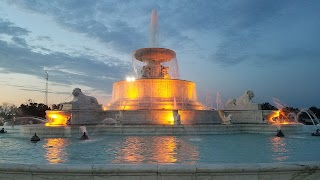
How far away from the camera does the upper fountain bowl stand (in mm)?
24281

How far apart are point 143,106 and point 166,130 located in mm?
6337

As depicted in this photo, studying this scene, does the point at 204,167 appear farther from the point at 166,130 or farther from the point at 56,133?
the point at 56,133

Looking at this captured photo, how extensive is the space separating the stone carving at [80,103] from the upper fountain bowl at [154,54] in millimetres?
6191

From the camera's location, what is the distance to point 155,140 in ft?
41.3

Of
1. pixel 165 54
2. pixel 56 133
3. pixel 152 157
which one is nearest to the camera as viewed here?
pixel 152 157

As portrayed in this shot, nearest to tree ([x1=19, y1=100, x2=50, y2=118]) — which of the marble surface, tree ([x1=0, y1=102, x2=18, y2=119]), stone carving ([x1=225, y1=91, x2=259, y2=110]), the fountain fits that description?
tree ([x1=0, y1=102, x2=18, y2=119])

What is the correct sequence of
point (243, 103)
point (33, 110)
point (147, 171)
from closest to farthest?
point (147, 171) < point (243, 103) < point (33, 110)

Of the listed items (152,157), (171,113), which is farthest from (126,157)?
(171,113)

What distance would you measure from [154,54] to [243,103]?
7769mm

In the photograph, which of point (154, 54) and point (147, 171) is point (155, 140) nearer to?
point (147, 171)

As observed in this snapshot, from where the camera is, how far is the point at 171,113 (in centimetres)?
1883

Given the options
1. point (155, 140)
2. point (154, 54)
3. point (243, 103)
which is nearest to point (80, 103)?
point (154, 54)

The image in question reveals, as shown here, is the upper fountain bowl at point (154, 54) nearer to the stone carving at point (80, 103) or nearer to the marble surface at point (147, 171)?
the stone carving at point (80, 103)

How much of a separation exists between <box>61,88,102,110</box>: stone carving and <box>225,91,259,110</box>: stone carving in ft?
29.2
